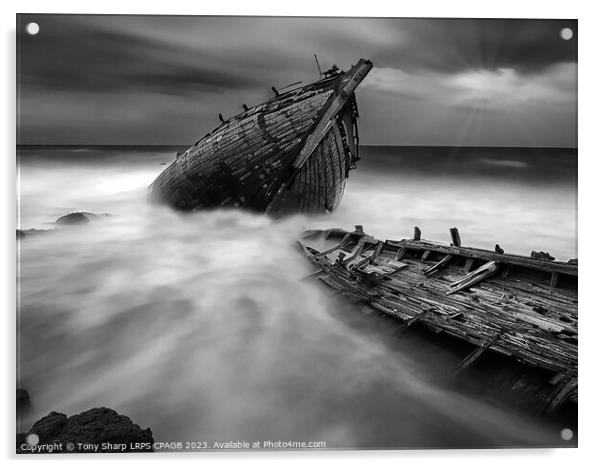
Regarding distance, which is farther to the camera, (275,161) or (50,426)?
Result: (275,161)

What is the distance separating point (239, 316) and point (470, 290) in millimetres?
2599

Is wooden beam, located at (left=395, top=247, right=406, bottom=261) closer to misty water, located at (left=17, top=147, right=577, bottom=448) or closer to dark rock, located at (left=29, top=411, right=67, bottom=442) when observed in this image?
misty water, located at (left=17, top=147, right=577, bottom=448)

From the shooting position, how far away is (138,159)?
439 cm

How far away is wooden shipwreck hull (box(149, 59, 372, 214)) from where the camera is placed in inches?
183

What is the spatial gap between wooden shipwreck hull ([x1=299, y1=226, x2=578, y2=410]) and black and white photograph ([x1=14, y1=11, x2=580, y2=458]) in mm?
29

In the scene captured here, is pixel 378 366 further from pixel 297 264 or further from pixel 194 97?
pixel 194 97

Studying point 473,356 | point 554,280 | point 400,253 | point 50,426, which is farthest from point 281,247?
point 554,280

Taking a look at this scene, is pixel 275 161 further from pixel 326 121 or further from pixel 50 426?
pixel 50 426

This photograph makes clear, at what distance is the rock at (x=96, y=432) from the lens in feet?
11.1

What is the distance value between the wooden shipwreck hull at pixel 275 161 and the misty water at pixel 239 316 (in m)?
0.44

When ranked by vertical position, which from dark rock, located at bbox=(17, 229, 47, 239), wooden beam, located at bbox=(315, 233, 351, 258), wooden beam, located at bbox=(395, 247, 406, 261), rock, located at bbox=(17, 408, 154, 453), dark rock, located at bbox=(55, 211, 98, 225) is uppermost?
dark rock, located at bbox=(55, 211, 98, 225)

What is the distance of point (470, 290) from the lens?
456cm

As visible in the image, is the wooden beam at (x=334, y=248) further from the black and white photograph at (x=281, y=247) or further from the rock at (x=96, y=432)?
the rock at (x=96, y=432)

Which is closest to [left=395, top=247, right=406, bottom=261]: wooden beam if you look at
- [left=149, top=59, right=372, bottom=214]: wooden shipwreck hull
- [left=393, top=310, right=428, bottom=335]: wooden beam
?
[left=149, top=59, right=372, bottom=214]: wooden shipwreck hull
